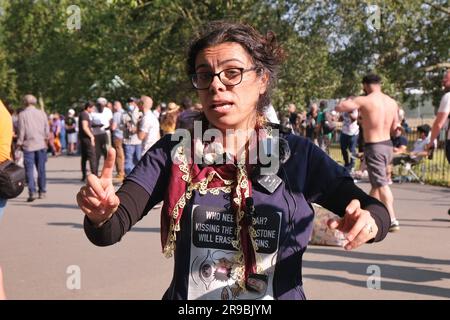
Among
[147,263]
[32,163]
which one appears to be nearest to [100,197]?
[147,263]

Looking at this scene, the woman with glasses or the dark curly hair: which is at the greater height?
the dark curly hair

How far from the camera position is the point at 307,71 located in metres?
20.6

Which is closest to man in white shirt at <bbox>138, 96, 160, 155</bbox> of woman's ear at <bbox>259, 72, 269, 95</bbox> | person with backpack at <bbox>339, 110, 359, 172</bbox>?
person with backpack at <bbox>339, 110, 359, 172</bbox>

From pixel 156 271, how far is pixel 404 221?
451cm

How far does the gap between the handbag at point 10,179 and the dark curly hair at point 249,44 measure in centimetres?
237

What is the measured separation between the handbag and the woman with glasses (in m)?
2.39

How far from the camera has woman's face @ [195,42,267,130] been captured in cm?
236

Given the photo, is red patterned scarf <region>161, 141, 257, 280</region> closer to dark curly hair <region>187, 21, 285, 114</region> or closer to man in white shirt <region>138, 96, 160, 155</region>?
dark curly hair <region>187, 21, 285, 114</region>

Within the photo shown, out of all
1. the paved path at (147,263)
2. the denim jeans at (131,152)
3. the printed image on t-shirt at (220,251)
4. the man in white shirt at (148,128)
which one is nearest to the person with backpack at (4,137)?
the paved path at (147,263)

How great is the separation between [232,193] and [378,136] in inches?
244

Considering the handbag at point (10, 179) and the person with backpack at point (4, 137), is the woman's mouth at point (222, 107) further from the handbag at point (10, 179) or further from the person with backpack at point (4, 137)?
the person with backpack at point (4, 137)

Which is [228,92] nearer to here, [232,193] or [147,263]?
[232,193]

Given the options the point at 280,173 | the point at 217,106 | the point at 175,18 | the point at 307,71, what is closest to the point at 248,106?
the point at 217,106

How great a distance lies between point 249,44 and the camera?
Answer: 2428 mm
